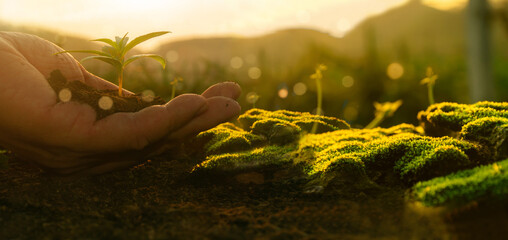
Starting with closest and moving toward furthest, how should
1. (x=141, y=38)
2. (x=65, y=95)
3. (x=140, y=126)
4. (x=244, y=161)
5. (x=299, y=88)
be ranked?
1. (x=140, y=126)
2. (x=65, y=95)
3. (x=244, y=161)
4. (x=141, y=38)
5. (x=299, y=88)

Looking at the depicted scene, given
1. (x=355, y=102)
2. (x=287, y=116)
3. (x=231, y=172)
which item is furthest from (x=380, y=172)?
(x=355, y=102)

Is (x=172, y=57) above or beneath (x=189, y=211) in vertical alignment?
above

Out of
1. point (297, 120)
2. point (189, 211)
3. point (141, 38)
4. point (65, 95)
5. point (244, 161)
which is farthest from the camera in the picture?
point (297, 120)

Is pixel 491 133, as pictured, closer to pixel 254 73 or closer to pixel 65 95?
pixel 65 95

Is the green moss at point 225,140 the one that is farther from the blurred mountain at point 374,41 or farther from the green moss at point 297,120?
the blurred mountain at point 374,41

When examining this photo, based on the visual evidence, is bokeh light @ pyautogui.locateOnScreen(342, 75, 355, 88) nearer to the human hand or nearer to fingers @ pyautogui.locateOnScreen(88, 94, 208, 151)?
the human hand

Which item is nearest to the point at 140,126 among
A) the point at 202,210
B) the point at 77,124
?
the point at 77,124

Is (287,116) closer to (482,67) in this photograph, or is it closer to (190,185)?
(190,185)
